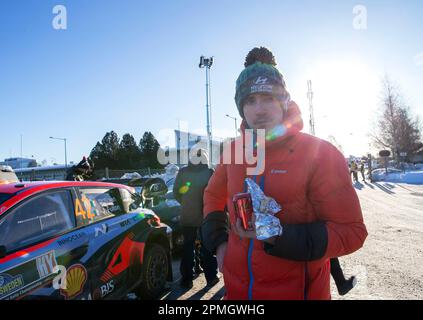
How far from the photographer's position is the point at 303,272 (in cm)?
157

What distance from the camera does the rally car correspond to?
8.59ft

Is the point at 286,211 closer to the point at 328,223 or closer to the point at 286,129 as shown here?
the point at 328,223

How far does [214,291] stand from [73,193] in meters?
2.54

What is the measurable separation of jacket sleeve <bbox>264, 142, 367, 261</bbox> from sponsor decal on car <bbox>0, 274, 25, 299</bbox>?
78.1 inches

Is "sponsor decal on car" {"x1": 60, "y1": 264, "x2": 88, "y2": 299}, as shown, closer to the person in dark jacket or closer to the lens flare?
the person in dark jacket

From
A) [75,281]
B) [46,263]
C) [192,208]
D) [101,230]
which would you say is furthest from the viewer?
[192,208]

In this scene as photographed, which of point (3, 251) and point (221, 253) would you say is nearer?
point (221, 253)

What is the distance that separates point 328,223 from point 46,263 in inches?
92.1

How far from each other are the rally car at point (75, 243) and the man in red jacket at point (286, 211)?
162 centimetres

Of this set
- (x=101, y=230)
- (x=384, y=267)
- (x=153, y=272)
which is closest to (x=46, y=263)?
(x=101, y=230)

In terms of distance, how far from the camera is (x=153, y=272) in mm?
4492

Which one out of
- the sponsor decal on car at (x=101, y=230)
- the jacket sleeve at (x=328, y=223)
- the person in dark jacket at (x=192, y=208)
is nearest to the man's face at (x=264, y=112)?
the jacket sleeve at (x=328, y=223)
